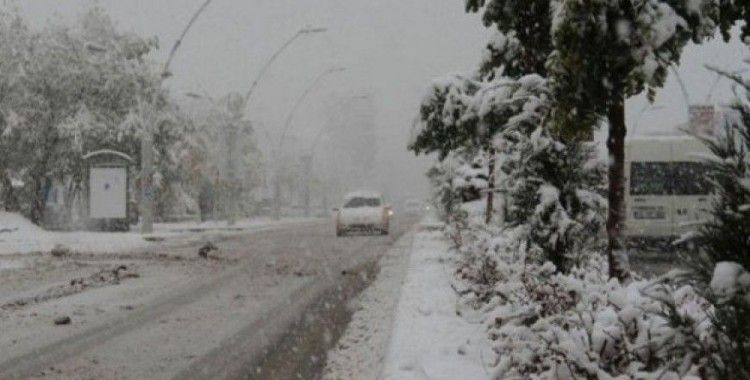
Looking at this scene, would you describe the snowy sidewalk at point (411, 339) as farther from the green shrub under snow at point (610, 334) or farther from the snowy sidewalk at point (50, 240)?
the snowy sidewalk at point (50, 240)

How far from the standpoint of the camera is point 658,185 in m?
19.7

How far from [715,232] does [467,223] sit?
1354 cm

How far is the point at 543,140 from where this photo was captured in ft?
29.2

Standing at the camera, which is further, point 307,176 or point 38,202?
point 307,176

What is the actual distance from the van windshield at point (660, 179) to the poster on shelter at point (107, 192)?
2019 centimetres

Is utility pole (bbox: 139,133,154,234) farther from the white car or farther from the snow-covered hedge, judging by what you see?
the snow-covered hedge

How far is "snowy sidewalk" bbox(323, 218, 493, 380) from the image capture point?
6.25 metres

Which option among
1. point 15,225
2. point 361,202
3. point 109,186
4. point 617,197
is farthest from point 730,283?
point 15,225

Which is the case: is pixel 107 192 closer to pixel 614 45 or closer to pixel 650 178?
pixel 650 178

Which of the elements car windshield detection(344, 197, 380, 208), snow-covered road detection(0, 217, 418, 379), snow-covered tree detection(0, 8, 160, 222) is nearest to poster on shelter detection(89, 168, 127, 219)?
snow-covered tree detection(0, 8, 160, 222)

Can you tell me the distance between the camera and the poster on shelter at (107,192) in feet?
108

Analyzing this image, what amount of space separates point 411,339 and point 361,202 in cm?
2533

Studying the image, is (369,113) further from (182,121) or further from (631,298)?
(631,298)

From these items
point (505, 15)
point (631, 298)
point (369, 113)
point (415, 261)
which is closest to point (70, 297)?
point (415, 261)
